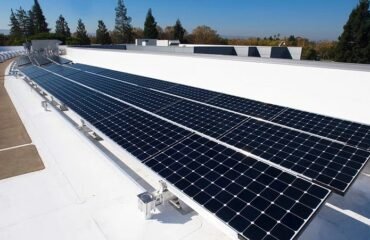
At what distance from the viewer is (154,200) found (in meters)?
5.61

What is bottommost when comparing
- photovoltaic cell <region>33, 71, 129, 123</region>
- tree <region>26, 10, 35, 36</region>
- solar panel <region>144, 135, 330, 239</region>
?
solar panel <region>144, 135, 330, 239</region>

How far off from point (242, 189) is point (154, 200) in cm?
211

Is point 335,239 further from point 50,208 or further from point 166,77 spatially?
point 166,77

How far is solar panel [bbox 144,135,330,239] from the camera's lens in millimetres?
3756

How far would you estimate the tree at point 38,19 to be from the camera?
8319cm

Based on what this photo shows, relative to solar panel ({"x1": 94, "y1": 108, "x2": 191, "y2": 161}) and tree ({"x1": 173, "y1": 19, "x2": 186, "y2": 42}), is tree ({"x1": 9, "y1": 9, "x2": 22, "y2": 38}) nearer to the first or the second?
tree ({"x1": 173, "y1": 19, "x2": 186, "y2": 42})

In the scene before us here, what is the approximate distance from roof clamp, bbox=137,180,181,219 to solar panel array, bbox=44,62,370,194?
1.99 metres

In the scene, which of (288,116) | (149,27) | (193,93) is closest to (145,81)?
(193,93)

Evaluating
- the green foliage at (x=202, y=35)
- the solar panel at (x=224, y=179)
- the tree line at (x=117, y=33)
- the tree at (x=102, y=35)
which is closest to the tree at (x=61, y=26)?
the tree line at (x=117, y=33)

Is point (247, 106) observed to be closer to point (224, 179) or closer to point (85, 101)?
point (224, 179)

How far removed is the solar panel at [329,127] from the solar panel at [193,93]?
136 inches

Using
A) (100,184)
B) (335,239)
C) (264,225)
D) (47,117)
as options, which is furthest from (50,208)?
(47,117)

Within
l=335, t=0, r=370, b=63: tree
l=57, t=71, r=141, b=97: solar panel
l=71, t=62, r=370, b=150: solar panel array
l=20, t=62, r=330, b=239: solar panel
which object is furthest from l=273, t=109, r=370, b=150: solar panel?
l=335, t=0, r=370, b=63: tree

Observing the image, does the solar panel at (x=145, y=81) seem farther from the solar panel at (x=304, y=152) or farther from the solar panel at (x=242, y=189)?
the solar panel at (x=242, y=189)
